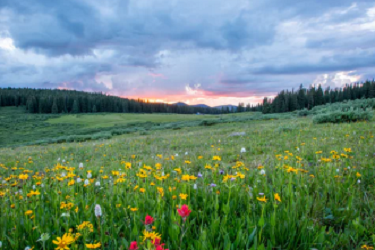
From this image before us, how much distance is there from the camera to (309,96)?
294 feet

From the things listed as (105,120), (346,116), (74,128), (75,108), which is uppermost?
(75,108)

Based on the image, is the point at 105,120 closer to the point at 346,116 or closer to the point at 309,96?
the point at 346,116

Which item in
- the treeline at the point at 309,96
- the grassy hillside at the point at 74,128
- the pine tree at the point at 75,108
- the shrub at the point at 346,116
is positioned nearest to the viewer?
the shrub at the point at 346,116

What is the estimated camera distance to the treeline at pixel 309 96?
85500 mm

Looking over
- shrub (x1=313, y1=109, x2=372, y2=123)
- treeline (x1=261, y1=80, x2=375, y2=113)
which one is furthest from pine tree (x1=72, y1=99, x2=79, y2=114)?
shrub (x1=313, y1=109, x2=372, y2=123)

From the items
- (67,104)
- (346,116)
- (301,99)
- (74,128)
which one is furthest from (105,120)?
(301,99)

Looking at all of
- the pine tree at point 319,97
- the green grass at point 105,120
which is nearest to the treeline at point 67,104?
the green grass at point 105,120

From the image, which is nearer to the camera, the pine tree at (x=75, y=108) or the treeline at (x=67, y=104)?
the treeline at (x=67, y=104)

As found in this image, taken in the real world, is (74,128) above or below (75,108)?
below

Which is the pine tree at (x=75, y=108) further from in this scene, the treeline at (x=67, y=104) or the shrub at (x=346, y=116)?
the shrub at (x=346, y=116)

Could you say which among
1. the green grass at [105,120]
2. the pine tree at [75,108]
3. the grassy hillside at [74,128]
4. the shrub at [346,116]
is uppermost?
the pine tree at [75,108]

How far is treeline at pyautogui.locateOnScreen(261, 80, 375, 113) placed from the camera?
85500mm

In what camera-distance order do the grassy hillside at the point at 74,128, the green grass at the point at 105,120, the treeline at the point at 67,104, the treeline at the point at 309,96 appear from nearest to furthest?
the grassy hillside at the point at 74,128 < the green grass at the point at 105,120 < the treeline at the point at 309,96 < the treeline at the point at 67,104

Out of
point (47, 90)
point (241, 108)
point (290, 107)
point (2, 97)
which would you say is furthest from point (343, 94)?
point (47, 90)
